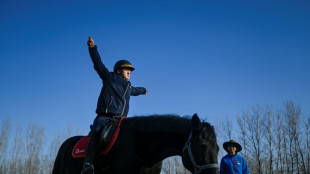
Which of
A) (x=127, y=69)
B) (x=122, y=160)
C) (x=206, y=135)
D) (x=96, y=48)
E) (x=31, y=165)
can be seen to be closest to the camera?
(x=206, y=135)

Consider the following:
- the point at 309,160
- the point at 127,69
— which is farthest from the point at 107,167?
the point at 309,160

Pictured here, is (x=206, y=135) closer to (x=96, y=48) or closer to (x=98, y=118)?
(x=98, y=118)

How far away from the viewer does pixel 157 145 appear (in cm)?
371

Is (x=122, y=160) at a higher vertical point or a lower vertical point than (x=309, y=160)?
higher

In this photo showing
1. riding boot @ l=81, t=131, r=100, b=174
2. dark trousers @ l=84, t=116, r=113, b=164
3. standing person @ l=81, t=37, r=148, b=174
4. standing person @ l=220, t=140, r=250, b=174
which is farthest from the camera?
standing person @ l=220, t=140, r=250, b=174

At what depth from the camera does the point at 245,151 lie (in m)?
32.5

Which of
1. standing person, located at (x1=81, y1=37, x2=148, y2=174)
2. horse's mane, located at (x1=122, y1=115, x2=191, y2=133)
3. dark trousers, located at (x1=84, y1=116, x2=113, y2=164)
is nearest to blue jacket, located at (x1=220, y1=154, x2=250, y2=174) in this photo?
horse's mane, located at (x1=122, y1=115, x2=191, y2=133)

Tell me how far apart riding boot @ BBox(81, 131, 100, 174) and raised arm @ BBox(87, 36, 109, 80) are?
3.96ft

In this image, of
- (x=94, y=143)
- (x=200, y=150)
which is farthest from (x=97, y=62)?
(x=200, y=150)

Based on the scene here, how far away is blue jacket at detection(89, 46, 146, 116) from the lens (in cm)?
421

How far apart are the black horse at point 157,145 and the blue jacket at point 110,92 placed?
41 centimetres

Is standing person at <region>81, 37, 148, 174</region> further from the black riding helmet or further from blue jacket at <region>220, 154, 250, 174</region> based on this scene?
blue jacket at <region>220, 154, 250, 174</region>

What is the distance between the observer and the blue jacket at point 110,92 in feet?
13.8

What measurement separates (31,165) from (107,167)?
158 ft
